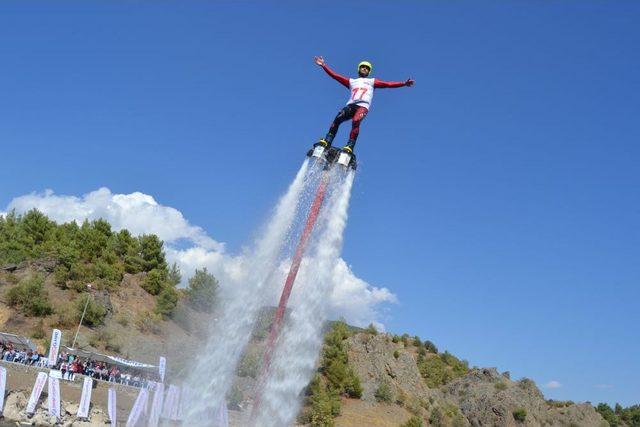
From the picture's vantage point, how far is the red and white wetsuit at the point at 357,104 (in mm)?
18828

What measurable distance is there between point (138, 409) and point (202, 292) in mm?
46178

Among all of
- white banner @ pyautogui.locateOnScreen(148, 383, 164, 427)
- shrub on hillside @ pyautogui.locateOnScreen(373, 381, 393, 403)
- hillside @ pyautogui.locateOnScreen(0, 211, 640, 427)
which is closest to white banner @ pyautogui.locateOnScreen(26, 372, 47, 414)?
white banner @ pyautogui.locateOnScreen(148, 383, 164, 427)

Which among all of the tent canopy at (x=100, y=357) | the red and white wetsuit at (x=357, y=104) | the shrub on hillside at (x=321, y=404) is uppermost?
the red and white wetsuit at (x=357, y=104)

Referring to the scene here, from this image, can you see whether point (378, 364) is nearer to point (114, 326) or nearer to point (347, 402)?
point (347, 402)

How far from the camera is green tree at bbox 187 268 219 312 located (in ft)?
253

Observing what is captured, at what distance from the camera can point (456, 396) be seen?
74.2 m

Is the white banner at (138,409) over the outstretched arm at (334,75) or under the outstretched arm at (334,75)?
under

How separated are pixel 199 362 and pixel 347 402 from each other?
139ft

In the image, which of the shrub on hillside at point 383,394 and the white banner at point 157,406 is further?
the shrub on hillside at point 383,394

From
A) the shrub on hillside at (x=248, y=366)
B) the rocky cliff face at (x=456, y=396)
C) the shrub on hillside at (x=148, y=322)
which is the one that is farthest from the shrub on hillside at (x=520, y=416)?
the shrub on hillside at (x=148, y=322)

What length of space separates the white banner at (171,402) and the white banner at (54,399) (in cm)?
563

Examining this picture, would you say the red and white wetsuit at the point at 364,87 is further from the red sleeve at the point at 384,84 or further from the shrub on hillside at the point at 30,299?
the shrub on hillside at the point at 30,299

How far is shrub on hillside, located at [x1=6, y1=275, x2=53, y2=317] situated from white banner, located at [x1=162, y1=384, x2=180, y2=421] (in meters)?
31.0

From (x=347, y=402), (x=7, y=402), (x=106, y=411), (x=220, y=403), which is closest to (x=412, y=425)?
(x=347, y=402)
